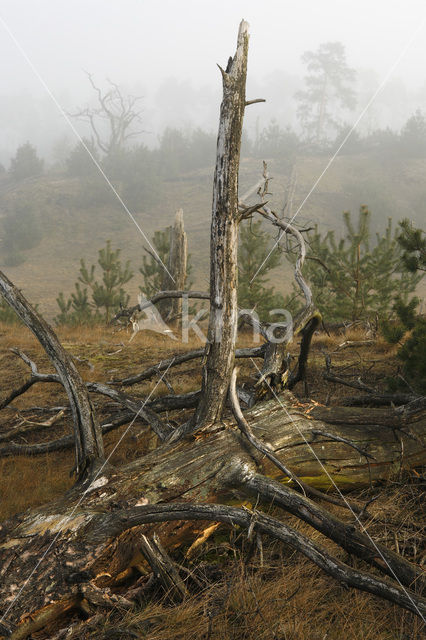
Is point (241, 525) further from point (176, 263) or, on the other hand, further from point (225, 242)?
point (176, 263)

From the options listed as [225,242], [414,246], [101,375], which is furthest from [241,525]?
[101,375]

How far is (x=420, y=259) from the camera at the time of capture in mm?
4820

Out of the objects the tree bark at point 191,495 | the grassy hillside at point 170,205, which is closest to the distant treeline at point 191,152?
the grassy hillside at point 170,205

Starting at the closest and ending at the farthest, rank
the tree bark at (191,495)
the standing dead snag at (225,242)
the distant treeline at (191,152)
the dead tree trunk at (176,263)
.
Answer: the tree bark at (191,495)
the standing dead snag at (225,242)
the dead tree trunk at (176,263)
the distant treeline at (191,152)

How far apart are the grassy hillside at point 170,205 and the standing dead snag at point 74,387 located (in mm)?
23012

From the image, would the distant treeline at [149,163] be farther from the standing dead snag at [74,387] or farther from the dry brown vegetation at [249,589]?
the standing dead snag at [74,387]

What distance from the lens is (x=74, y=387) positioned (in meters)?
3.22

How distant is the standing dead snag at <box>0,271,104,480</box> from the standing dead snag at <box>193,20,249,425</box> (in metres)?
0.73

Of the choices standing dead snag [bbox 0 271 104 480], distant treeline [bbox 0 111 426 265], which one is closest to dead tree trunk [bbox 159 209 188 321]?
standing dead snag [bbox 0 271 104 480]

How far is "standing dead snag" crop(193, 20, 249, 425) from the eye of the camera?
3.27 m

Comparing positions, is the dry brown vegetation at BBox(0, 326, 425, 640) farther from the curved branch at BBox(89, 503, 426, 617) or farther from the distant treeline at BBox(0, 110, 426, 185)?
the distant treeline at BBox(0, 110, 426, 185)

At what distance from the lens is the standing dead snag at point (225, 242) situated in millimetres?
3266

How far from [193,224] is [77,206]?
10.9m

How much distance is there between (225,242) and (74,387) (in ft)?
4.80
